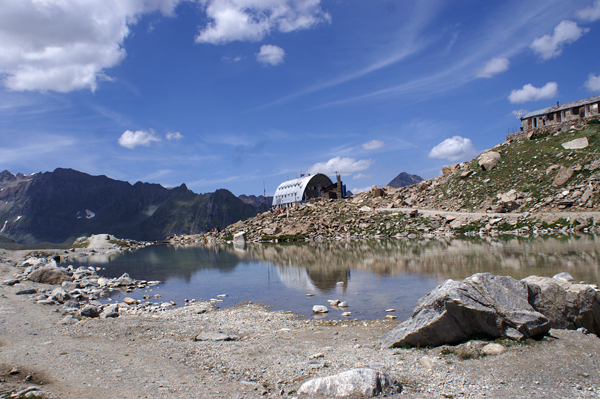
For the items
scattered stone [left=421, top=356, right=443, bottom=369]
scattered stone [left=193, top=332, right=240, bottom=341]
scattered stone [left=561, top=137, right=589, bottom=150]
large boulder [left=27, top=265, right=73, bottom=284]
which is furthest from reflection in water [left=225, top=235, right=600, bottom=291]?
scattered stone [left=561, top=137, right=589, bottom=150]

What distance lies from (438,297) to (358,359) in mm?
3327

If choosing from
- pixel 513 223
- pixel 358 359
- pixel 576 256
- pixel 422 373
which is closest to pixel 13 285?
pixel 358 359

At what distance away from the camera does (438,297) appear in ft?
37.7

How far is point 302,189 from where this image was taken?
117 metres

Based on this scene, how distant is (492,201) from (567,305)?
2453 inches

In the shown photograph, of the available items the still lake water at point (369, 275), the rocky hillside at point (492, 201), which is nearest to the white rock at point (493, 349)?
the still lake water at point (369, 275)

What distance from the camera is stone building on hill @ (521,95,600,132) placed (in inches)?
2943

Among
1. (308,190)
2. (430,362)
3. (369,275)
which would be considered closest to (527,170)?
(369,275)

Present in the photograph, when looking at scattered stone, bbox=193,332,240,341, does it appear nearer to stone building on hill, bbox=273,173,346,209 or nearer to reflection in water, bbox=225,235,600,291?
reflection in water, bbox=225,235,600,291

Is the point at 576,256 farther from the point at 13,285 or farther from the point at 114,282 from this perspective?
the point at 13,285

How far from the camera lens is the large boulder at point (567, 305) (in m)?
12.1

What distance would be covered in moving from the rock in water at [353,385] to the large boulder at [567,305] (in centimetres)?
682

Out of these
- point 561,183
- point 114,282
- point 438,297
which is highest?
point 561,183

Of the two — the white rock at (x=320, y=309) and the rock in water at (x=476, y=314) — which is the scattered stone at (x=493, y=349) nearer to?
the rock in water at (x=476, y=314)
